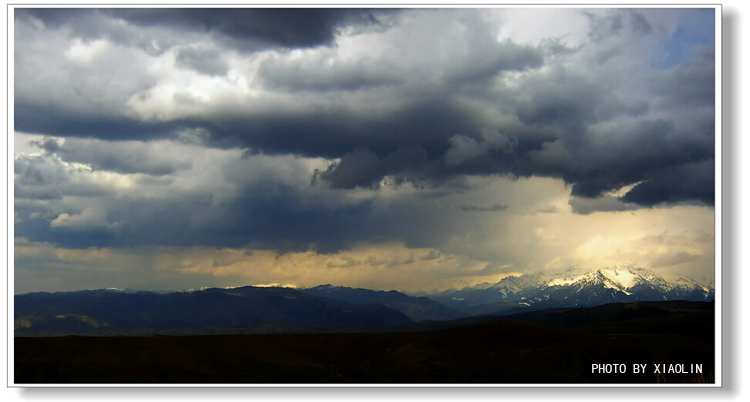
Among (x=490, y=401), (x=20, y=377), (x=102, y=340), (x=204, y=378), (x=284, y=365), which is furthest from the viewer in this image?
(x=102, y=340)

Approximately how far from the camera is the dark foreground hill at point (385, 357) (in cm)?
2866

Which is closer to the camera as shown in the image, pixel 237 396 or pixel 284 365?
pixel 237 396

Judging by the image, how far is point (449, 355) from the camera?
118 feet

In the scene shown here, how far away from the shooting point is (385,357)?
36156 millimetres

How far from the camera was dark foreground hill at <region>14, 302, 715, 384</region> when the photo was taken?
28656 millimetres

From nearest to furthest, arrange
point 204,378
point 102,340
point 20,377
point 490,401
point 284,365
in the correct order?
point 490,401
point 20,377
point 204,378
point 284,365
point 102,340
